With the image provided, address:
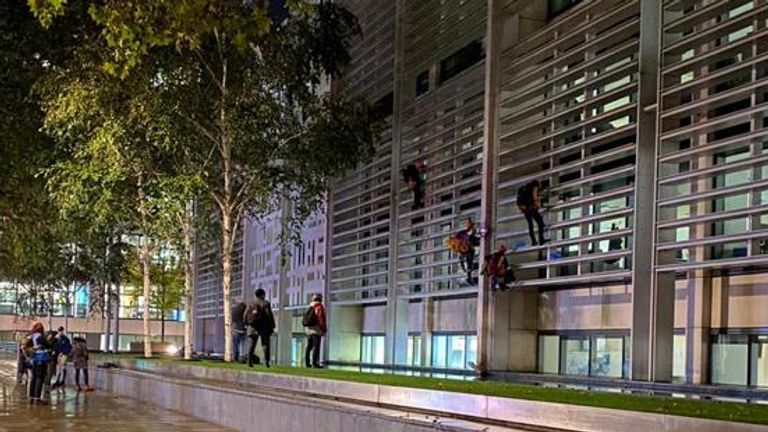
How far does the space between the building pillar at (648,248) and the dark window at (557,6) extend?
3.39 meters

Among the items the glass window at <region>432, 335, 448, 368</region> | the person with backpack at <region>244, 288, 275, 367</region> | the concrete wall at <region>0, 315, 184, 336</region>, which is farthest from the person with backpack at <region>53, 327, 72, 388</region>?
the concrete wall at <region>0, 315, 184, 336</region>

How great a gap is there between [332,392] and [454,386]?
202 cm

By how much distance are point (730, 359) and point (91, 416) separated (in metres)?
10.4

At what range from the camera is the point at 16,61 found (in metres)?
18.2

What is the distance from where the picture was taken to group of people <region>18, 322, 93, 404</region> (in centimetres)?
2181

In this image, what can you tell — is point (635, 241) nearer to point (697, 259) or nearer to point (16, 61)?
point (697, 259)

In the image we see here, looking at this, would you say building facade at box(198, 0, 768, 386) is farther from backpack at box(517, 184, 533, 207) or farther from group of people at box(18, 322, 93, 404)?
group of people at box(18, 322, 93, 404)

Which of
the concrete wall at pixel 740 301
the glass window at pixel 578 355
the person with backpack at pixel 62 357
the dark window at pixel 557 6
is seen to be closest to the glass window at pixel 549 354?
the glass window at pixel 578 355

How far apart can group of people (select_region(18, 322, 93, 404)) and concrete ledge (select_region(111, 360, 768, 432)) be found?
306 inches

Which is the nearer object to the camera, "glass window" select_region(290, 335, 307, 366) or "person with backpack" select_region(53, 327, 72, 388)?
"person with backpack" select_region(53, 327, 72, 388)

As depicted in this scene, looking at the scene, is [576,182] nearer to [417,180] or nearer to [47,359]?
[417,180]

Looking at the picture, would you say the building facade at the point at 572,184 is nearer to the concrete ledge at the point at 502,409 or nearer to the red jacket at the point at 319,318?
the red jacket at the point at 319,318

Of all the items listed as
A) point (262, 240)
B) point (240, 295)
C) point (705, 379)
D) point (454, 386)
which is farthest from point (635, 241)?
point (240, 295)

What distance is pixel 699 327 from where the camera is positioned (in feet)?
46.5
